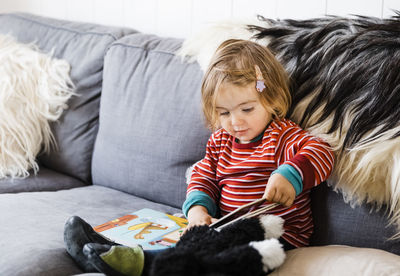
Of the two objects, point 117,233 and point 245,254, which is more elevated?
point 245,254

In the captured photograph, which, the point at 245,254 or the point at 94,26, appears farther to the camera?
the point at 94,26

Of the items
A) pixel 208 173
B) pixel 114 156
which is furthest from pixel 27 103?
pixel 208 173

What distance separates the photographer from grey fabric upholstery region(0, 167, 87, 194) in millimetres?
1708

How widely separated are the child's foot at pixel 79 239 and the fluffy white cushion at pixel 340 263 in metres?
0.41

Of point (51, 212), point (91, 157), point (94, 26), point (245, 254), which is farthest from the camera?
point (94, 26)

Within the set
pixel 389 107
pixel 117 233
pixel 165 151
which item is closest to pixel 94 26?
pixel 165 151

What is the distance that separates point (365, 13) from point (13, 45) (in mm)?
1258

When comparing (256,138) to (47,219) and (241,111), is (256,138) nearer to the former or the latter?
(241,111)

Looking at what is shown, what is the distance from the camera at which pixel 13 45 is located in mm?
1968

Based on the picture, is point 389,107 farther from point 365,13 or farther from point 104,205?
point 104,205

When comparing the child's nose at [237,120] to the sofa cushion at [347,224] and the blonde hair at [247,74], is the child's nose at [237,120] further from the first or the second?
the sofa cushion at [347,224]

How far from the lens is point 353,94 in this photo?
1.20 m

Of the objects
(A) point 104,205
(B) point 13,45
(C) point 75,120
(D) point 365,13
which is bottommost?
(A) point 104,205

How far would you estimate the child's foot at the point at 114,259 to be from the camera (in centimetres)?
106
